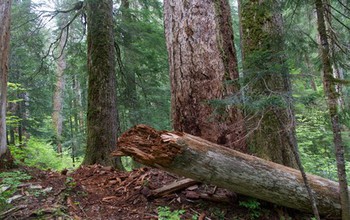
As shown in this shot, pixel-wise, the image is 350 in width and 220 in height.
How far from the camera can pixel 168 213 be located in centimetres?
315

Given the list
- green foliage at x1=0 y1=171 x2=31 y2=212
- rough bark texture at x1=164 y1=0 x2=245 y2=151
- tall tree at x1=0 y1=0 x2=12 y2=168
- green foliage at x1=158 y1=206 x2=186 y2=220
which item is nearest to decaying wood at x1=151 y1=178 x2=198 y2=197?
green foliage at x1=158 y1=206 x2=186 y2=220

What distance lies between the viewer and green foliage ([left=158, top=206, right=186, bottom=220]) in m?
3.02

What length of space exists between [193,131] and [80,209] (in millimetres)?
1688

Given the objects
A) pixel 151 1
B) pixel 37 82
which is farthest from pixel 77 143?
pixel 151 1

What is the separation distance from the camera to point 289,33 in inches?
157

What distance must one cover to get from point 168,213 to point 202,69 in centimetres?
193

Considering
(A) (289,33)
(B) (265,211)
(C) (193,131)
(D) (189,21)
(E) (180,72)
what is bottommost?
(B) (265,211)

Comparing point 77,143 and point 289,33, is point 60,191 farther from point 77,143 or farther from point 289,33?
point 77,143

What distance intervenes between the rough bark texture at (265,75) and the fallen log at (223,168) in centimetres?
45

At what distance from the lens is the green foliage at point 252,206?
3.24 meters

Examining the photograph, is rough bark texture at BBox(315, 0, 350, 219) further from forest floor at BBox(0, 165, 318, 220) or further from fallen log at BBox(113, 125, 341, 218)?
forest floor at BBox(0, 165, 318, 220)

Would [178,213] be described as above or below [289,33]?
below

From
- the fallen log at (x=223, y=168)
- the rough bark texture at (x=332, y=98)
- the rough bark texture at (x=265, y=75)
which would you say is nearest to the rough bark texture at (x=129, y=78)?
the rough bark texture at (x=265, y=75)

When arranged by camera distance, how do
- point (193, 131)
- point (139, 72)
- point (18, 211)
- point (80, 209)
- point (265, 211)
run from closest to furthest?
point (18, 211), point (80, 209), point (265, 211), point (193, 131), point (139, 72)
